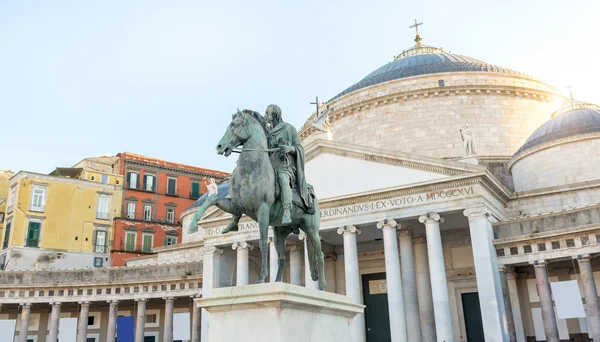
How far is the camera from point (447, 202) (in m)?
22.2

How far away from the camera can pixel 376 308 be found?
27312mm

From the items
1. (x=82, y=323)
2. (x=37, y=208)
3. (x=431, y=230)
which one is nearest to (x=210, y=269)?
(x=82, y=323)

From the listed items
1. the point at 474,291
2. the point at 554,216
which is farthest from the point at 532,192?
the point at 474,291

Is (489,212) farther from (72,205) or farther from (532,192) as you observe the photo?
(72,205)

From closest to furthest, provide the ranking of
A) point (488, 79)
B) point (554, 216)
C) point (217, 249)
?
1. point (554, 216)
2. point (217, 249)
3. point (488, 79)

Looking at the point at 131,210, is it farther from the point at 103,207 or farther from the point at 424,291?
the point at 424,291

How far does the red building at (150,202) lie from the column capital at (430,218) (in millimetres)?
26259

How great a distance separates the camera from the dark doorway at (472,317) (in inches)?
981

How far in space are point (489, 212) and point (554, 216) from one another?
246 centimetres

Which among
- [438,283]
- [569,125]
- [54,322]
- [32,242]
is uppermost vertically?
[569,125]

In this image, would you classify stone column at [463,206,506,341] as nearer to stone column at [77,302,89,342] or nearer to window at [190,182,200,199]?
stone column at [77,302,89,342]

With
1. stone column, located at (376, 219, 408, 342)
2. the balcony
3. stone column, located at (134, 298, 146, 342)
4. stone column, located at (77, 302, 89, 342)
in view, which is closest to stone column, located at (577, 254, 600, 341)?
stone column, located at (376, 219, 408, 342)

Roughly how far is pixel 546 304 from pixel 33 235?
32951 mm

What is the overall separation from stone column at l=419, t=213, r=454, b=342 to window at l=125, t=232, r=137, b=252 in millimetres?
27381
